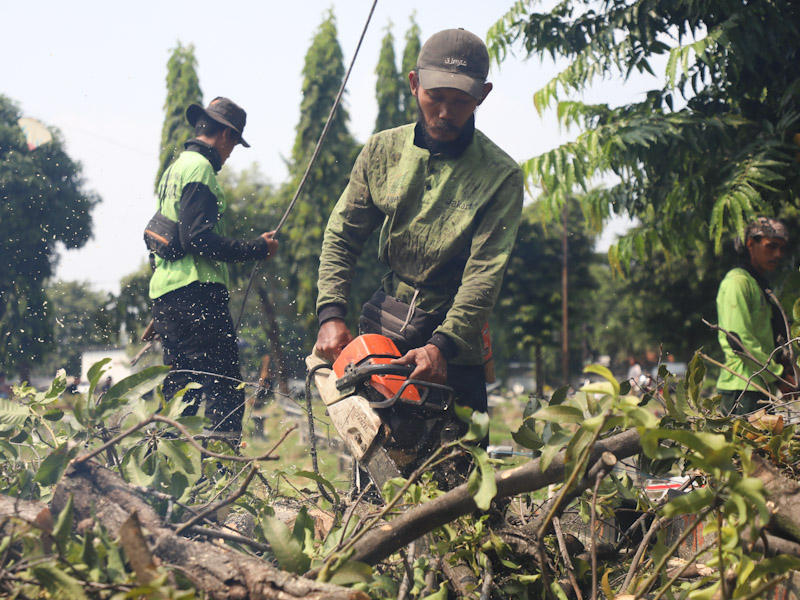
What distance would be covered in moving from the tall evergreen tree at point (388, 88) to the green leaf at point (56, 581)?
2235cm

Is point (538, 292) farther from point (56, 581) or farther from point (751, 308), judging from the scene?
point (56, 581)

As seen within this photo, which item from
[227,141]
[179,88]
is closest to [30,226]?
[179,88]

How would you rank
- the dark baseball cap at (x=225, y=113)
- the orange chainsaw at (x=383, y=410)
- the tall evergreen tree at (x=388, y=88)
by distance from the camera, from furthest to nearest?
the tall evergreen tree at (x=388, y=88)
the dark baseball cap at (x=225, y=113)
the orange chainsaw at (x=383, y=410)

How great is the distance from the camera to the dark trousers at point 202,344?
3.79 metres

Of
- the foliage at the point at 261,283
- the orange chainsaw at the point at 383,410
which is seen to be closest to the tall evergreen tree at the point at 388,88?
the foliage at the point at 261,283

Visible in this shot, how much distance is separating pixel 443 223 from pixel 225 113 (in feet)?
6.40

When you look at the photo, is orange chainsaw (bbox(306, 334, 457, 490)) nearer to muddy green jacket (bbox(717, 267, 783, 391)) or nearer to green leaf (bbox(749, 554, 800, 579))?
green leaf (bbox(749, 554, 800, 579))

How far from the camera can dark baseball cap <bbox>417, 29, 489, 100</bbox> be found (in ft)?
8.34

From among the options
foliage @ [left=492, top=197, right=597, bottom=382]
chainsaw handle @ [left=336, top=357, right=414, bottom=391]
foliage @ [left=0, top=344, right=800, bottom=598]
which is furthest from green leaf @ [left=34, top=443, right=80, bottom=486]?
foliage @ [left=492, top=197, right=597, bottom=382]

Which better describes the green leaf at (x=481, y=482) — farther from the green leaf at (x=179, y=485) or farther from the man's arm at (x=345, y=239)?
the man's arm at (x=345, y=239)

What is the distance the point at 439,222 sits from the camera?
2699 mm

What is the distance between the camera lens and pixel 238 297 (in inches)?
977

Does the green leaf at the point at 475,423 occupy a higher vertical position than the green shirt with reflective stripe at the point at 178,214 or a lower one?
lower

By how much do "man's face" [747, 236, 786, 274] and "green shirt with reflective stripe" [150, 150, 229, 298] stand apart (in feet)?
9.70
